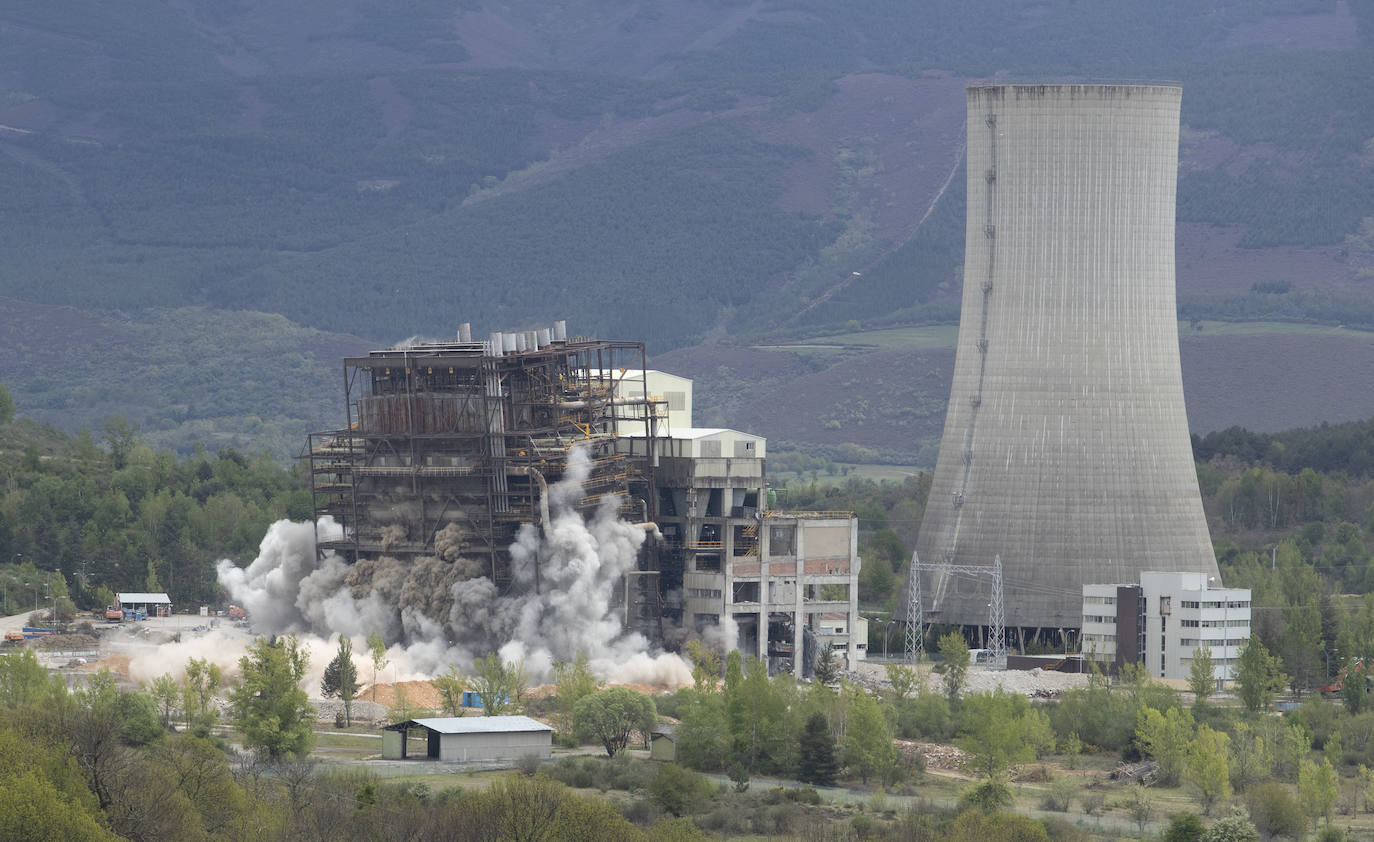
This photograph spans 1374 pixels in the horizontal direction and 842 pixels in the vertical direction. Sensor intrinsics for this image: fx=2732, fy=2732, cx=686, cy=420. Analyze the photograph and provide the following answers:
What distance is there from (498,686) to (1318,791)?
24670mm

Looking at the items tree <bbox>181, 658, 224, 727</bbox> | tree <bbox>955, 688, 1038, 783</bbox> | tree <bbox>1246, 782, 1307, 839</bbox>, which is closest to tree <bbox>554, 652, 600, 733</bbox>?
tree <bbox>181, 658, 224, 727</bbox>

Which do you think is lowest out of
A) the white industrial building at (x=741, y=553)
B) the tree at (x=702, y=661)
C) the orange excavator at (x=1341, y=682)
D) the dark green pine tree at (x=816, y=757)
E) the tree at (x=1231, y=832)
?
the tree at (x=1231, y=832)

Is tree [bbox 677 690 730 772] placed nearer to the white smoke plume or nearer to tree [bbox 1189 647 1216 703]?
the white smoke plume

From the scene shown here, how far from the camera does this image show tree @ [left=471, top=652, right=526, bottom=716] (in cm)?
7719

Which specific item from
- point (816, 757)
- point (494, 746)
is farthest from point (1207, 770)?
point (494, 746)

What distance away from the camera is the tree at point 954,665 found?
8778 cm

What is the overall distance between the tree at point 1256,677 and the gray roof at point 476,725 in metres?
25.2

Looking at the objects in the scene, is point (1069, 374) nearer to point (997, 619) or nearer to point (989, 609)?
point (989, 609)

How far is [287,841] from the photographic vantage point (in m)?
55.3

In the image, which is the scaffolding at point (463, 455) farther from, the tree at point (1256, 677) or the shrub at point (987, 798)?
the shrub at point (987, 798)

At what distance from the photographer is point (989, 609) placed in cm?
10094

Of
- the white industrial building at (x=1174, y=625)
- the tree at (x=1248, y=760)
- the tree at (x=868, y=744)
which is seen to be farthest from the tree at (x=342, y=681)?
the white industrial building at (x=1174, y=625)

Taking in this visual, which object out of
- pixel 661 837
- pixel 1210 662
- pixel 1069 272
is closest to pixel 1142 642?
pixel 1210 662

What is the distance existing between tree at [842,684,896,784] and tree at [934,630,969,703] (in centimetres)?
1369
